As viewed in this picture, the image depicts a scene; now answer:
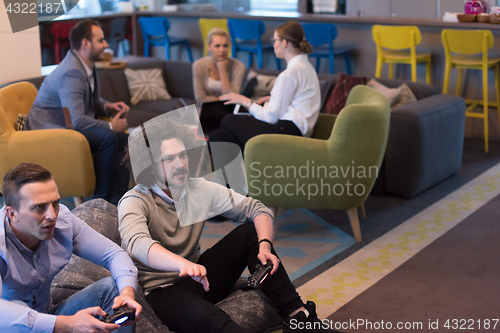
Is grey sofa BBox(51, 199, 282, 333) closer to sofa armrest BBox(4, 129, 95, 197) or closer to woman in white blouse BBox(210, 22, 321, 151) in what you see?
sofa armrest BBox(4, 129, 95, 197)

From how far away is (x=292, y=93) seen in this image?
3.16 metres

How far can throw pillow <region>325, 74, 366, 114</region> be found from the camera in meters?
4.04

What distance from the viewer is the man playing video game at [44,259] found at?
4.41 feet

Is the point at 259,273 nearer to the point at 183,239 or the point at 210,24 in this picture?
the point at 183,239

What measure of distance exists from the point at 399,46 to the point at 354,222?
2.60m

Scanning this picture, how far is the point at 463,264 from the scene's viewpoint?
266 cm

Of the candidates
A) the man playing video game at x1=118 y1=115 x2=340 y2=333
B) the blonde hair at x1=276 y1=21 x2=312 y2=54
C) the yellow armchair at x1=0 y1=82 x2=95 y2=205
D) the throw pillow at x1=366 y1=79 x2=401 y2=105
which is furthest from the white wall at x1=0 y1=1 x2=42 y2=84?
the throw pillow at x1=366 y1=79 x2=401 y2=105

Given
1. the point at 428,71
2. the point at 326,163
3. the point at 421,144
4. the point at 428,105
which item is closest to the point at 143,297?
the point at 326,163

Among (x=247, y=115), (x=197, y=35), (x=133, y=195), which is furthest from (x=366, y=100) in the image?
(x=197, y=35)

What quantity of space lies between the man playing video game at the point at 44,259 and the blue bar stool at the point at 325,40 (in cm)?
423

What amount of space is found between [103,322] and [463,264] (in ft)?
6.33

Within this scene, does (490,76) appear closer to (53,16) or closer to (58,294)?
(58,294)

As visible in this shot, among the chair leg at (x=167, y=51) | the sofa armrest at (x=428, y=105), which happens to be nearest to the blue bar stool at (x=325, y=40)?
the sofa armrest at (x=428, y=105)

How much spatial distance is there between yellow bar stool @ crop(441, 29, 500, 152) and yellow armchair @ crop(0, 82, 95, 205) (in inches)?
124
